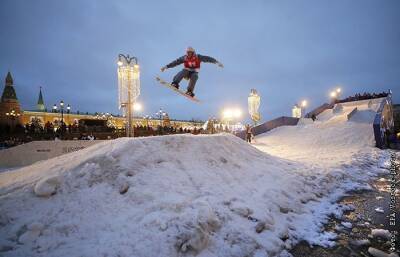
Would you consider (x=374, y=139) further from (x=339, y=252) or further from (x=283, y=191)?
(x=339, y=252)

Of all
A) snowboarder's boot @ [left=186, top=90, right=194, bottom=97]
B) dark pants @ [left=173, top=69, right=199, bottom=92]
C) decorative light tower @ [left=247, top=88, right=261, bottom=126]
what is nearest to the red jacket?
dark pants @ [left=173, top=69, right=199, bottom=92]

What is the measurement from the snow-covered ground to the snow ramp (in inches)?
0.8

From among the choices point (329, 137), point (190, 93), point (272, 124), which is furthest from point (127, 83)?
point (272, 124)

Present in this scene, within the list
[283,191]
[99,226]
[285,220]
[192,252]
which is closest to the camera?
[192,252]

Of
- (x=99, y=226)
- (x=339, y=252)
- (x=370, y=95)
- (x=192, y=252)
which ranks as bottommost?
(x=339, y=252)

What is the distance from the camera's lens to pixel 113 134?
19.9 m

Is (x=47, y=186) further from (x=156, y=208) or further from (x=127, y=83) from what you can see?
(x=127, y=83)

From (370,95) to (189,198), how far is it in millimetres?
37925

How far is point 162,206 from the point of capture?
474 cm

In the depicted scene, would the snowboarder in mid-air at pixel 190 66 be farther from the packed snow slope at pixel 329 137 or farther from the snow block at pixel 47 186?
the packed snow slope at pixel 329 137

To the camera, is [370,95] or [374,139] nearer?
[374,139]

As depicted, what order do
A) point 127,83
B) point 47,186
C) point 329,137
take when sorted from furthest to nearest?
point 329,137, point 127,83, point 47,186

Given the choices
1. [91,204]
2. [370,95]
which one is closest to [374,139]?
[370,95]

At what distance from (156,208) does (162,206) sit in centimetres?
12
